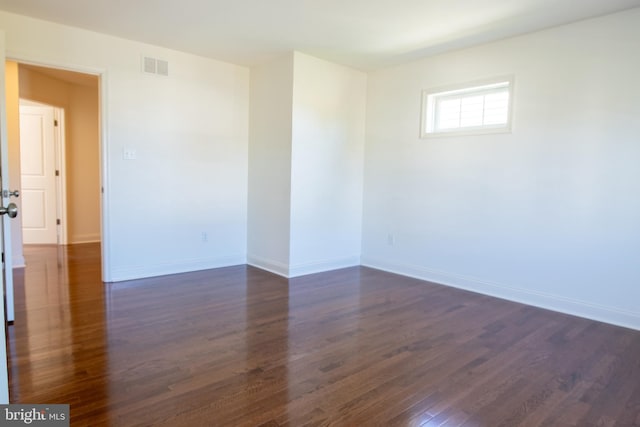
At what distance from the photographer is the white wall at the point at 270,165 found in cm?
421

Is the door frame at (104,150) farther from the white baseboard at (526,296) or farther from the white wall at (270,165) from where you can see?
the white baseboard at (526,296)

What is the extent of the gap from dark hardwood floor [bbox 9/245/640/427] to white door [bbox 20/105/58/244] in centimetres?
257

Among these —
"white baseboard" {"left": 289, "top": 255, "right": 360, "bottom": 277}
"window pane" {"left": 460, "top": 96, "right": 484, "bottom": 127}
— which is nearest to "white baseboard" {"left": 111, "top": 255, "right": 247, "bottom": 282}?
"white baseboard" {"left": 289, "top": 255, "right": 360, "bottom": 277}

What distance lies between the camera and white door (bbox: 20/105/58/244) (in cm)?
579

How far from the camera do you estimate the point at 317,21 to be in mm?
3268

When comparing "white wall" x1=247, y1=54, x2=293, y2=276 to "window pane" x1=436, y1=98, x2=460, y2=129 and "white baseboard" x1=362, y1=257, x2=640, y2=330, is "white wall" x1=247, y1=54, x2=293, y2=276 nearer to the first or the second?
"white baseboard" x1=362, y1=257, x2=640, y2=330

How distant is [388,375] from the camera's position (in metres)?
2.18

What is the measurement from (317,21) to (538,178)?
7.70 feet

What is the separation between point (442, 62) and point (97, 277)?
4.26 meters

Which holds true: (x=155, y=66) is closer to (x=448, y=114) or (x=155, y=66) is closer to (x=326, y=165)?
(x=326, y=165)

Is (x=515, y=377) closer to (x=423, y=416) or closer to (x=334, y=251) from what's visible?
(x=423, y=416)

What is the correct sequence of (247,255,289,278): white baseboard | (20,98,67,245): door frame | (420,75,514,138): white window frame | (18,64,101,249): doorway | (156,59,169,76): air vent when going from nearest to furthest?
(420,75,514,138): white window frame → (156,59,169,76): air vent → (247,255,289,278): white baseboard → (18,64,101,249): doorway → (20,98,67,245): door frame

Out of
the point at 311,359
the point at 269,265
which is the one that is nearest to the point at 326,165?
the point at 269,265

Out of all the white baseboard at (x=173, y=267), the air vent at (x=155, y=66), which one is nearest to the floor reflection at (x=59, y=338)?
the white baseboard at (x=173, y=267)
